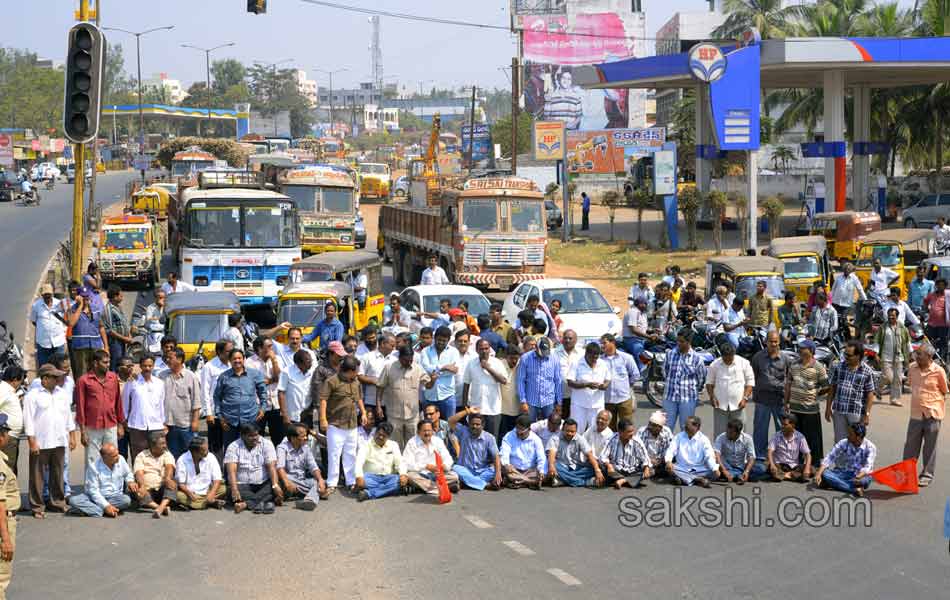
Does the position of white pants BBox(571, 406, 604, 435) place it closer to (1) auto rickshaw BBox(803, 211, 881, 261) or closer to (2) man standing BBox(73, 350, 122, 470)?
(2) man standing BBox(73, 350, 122, 470)

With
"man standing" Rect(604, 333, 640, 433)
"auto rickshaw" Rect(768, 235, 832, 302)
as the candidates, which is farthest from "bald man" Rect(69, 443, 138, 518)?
"auto rickshaw" Rect(768, 235, 832, 302)

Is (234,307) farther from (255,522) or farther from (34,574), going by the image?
(34,574)

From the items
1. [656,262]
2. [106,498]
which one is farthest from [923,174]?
[106,498]

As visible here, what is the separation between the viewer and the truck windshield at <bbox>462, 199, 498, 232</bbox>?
2944cm

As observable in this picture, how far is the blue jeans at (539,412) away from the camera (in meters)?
13.9

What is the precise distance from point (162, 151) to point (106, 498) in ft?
236

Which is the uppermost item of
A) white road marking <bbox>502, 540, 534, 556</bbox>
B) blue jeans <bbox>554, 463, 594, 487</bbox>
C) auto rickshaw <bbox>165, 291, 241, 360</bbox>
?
auto rickshaw <bbox>165, 291, 241, 360</bbox>

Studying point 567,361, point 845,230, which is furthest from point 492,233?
point 567,361

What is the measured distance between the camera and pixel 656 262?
38.1 m

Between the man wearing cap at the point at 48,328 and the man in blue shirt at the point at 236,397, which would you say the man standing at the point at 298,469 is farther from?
the man wearing cap at the point at 48,328

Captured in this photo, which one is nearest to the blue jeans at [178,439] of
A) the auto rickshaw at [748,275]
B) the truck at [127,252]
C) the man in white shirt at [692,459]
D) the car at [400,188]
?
the man in white shirt at [692,459]

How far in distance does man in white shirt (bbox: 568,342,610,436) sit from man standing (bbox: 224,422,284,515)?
3518 millimetres

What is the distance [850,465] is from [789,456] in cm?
64

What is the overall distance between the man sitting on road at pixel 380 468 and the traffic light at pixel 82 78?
4.37 meters
